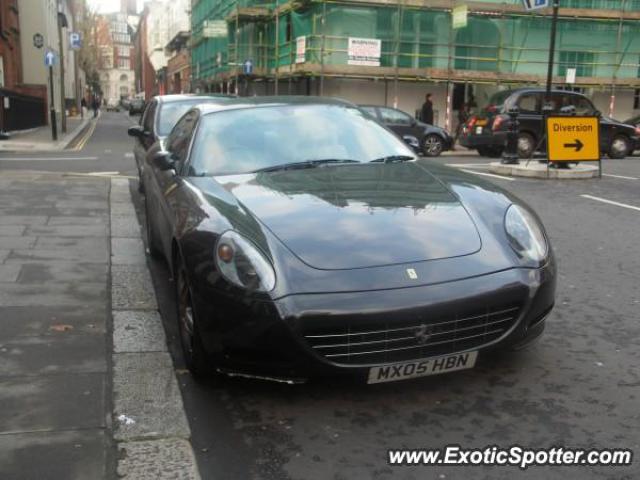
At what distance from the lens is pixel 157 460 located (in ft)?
9.08

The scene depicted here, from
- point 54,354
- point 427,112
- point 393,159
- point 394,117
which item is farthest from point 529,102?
point 54,354

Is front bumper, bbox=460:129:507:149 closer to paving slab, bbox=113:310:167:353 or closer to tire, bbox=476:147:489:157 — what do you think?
tire, bbox=476:147:489:157

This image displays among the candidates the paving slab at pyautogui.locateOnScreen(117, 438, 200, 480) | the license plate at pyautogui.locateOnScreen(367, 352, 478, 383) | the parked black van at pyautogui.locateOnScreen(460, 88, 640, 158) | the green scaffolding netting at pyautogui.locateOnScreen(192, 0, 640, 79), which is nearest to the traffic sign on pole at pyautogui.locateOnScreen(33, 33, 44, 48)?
the green scaffolding netting at pyautogui.locateOnScreen(192, 0, 640, 79)

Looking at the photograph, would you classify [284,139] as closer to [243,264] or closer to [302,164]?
[302,164]

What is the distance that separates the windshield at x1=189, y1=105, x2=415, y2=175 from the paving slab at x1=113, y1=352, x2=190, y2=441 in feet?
4.14

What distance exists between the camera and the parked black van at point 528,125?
17.3 metres

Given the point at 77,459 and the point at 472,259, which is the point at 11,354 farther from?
the point at 472,259

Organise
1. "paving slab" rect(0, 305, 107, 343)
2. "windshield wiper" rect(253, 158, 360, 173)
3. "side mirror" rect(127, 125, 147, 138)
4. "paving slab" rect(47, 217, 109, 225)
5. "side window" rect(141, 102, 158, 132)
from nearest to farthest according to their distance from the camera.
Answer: "paving slab" rect(0, 305, 107, 343) < "windshield wiper" rect(253, 158, 360, 173) < "paving slab" rect(47, 217, 109, 225) < "side mirror" rect(127, 125, 147, 138) < "side window" rect(141, 102, 158, 132)

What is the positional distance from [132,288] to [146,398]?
1.97 metres

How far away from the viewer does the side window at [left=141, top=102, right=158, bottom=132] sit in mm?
8859

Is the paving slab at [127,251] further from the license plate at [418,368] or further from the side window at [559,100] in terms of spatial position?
the side window at [559,100]

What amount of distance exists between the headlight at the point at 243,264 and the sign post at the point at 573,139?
1009 centimetres

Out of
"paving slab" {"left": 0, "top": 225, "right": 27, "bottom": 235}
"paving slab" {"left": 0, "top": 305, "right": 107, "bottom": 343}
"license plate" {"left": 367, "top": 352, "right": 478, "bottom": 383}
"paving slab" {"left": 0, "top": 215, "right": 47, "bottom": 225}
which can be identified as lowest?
"paving slab" {"left": 0, "top": 305, "right": 107, "bottom": 343}

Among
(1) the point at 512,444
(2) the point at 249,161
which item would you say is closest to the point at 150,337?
(2) the point at 249,161
